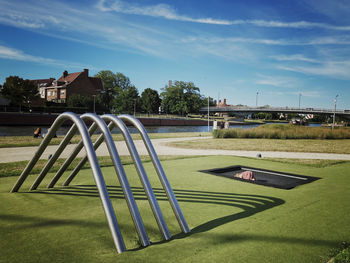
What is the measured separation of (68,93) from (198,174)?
292 ft

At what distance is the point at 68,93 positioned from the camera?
8756cm

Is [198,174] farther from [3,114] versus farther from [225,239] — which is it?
[3,114]

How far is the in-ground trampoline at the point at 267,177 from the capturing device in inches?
295

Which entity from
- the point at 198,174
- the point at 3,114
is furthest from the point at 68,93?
the point at 198,174

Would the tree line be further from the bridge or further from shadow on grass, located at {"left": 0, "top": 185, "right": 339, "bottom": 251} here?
shadow on grass, located at {"left": 0, "top": 185, "right": 339, "bottom": 251}

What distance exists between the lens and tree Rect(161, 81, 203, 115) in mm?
112188

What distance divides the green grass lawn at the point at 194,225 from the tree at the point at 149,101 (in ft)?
333

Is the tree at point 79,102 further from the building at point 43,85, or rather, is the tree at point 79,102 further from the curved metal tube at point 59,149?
the curved metal tube at point 59,149

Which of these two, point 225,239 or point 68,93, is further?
point 68,93

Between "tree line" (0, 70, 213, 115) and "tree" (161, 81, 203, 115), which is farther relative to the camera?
"tree" (161, 81, 203, 115)

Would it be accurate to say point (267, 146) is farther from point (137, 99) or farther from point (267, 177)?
point (137, 99)

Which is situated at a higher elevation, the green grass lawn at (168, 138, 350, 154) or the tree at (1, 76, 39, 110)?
the tree at (1, 76, 39, 110)

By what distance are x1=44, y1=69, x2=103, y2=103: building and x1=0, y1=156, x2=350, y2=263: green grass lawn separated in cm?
8943

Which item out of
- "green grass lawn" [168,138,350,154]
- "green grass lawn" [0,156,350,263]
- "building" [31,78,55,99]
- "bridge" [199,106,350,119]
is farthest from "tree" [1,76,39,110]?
"bridge" [199,106,350,119]
